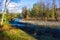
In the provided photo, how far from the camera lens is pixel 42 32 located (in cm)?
337

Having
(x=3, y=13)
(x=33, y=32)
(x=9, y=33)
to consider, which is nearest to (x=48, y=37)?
(x=33, y=32)

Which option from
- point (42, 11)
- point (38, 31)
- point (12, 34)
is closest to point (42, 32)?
point (38, 31)

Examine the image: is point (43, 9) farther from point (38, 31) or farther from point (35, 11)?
point (38, 31)

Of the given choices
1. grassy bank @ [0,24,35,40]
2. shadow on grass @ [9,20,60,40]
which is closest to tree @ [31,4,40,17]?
shadow on grass @ [9,20,60,40]

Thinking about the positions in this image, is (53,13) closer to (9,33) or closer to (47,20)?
(47,20)

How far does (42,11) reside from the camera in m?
3.45

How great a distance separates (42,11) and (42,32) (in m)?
0.47

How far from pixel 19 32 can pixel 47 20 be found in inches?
26.5

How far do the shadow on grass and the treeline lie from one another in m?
0.22

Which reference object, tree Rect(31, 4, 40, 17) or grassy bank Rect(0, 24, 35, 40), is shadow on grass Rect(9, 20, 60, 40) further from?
tree Rect(31, 4, 40, 17)

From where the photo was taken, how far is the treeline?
3395 mm

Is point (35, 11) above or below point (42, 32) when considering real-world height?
above

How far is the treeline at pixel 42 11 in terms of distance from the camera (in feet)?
11.1

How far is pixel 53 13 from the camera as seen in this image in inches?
133
